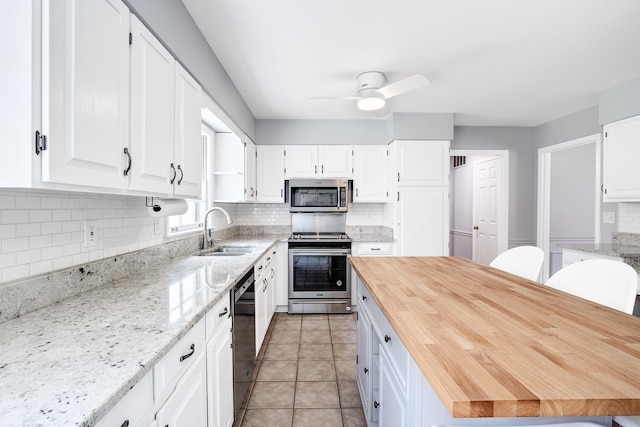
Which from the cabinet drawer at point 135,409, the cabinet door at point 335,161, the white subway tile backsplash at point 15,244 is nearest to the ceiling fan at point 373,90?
the cabinet door at point 335,161

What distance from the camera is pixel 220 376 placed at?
56.3 inches

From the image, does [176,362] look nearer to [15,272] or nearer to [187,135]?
[15,272]

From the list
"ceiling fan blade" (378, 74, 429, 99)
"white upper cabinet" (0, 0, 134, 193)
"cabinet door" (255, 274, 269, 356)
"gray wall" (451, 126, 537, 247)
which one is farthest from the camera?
"gray wall" (451, 126, 537, 247)

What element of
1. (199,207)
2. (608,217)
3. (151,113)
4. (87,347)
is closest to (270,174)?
(199,207)

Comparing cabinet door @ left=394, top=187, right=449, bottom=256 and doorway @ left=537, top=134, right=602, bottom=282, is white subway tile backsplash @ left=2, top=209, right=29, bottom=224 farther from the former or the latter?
doorway @ left=537, top=134, right=602, bottom=282

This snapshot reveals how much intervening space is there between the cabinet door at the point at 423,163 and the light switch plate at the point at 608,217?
167 centimetres

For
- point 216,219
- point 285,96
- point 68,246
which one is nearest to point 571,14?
point 285,96

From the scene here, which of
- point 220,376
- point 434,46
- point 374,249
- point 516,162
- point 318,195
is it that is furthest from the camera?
point 516,162

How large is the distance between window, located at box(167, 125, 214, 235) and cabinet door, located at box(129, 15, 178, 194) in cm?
103

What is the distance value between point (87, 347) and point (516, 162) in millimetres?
4944

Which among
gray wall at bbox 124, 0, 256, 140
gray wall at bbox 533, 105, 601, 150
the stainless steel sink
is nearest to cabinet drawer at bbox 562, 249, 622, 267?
gray wall at bbox 533, 105, 601, 150

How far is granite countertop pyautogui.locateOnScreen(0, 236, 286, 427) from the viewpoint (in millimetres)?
574

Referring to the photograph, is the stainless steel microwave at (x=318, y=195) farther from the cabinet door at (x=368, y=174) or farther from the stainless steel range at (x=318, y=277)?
the stainless steel range at (x=318, y=277)

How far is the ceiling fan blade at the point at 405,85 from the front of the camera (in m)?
2.18
